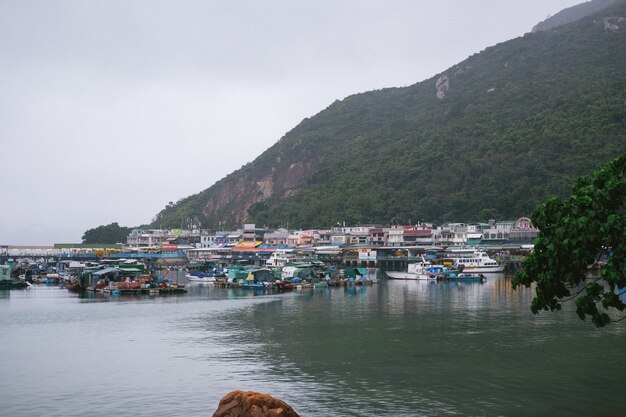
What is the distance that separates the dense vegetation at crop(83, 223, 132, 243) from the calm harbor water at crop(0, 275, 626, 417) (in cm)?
13965

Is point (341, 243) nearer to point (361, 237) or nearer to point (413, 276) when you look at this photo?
point (361, 237)

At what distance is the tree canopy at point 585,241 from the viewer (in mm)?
18234

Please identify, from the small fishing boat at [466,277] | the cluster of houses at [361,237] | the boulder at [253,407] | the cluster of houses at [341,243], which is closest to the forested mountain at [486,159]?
the cluster of houses at [361,237]

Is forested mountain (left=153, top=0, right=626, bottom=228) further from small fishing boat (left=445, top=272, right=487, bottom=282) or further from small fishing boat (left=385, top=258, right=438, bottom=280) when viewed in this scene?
small fishing boat (left=445, top=272, right=487, bottom=282)

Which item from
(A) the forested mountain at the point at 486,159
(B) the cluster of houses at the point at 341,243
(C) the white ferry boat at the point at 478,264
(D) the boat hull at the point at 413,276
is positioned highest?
(A) the forested mountain at the point at 486,159

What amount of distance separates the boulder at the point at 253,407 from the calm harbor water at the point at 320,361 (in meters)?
7.51

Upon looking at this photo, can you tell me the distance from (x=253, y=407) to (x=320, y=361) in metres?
15.9

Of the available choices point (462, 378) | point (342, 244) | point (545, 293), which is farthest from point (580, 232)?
point (342, 244)

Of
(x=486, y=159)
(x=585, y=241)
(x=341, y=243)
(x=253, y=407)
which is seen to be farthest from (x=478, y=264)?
(x=253, y=407)

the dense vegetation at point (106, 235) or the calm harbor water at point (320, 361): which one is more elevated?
the dense vegetation at point (106, 235)

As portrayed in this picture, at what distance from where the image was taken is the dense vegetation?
617 ft

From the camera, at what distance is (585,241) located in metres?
18.4

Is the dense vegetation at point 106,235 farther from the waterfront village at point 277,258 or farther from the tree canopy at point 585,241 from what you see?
the tree canopy at point 585,241

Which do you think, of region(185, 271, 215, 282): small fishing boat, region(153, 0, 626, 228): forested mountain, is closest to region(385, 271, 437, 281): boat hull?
region(185, 271, 215, 282): small fishing boat
